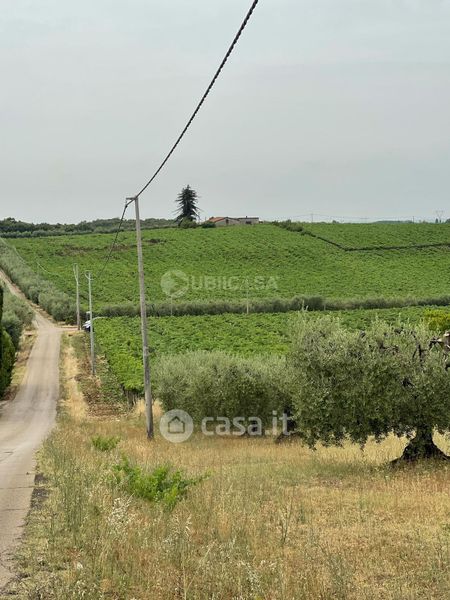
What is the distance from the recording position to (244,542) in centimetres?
892

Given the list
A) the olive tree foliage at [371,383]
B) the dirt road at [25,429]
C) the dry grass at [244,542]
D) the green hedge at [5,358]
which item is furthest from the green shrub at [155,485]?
the green hedge at [5,358]

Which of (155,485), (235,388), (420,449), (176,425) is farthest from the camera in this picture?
(176,425)

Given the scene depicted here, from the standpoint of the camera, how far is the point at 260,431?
33531 mm

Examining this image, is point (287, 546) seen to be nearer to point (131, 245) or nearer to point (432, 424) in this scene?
point (432, 424)

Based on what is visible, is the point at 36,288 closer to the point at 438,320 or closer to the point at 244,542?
the point at 438,320

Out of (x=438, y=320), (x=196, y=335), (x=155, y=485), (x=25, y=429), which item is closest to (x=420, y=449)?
(x=155, y=485)

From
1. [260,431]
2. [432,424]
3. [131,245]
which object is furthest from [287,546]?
[131,245]

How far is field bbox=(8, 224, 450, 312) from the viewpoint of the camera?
103500 millimetres

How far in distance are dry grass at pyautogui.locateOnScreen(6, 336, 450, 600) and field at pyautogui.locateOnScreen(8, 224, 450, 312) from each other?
82531 mm

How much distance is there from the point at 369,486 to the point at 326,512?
12.3ft

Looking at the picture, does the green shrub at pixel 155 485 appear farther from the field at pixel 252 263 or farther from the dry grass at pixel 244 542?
the field at pixel 252 263

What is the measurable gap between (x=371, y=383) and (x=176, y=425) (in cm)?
2010

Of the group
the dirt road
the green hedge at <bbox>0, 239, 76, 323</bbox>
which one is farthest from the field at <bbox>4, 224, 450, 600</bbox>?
the green hedge at <bbox>0, 239, 76, 323</bbox>

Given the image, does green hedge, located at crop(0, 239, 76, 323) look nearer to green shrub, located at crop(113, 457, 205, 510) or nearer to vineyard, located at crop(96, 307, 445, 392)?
vineyard, located at crop(96, 307, 445, 392)
